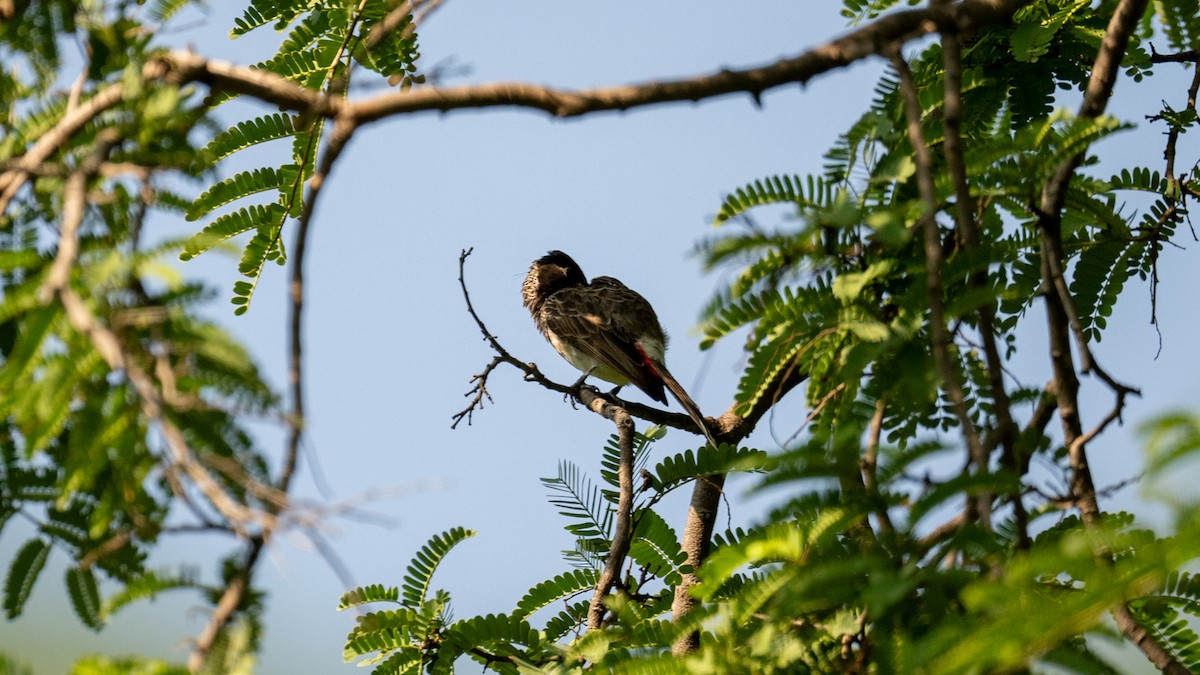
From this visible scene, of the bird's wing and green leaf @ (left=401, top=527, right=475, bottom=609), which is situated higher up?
the bird's wing

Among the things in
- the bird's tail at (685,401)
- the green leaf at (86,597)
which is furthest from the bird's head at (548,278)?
the green leaf at (86,597)

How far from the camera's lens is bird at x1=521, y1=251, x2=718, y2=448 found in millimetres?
8438

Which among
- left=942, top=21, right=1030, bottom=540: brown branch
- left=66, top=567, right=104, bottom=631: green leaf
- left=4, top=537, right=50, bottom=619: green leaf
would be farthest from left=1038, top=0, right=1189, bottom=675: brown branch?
left=4, top=537, right=50, bottom=619: green leaf

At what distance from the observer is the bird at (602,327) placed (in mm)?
8438

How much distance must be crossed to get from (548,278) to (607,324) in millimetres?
1325

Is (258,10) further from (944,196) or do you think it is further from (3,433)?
(944,196)

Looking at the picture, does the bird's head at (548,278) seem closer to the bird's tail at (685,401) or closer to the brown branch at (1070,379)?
the bird's tail at (685,401)

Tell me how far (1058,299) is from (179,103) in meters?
2.42

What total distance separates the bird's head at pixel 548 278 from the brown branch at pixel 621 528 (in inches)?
183

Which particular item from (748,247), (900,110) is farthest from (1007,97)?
(748,247)

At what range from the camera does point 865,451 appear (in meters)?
3.10

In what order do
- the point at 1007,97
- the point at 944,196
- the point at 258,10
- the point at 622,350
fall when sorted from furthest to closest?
the point at 622,350
the point at 1007,97
the point at 258,10
the point at 944,196

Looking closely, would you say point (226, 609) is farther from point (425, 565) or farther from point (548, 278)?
point (548, 278)

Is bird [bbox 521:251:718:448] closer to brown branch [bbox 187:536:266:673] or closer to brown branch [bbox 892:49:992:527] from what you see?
brown branch [bbox 892:49:992:527]
